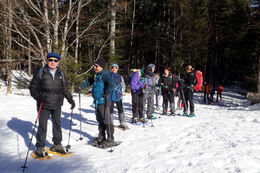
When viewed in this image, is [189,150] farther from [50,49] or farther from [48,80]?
[50,49]

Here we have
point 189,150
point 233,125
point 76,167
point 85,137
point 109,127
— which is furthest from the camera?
point 233,125

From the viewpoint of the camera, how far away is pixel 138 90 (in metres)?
7.20

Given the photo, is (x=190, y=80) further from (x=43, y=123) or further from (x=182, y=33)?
(x=182, y=33)

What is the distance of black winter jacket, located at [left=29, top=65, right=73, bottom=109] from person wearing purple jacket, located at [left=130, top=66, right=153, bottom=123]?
10.6 ft

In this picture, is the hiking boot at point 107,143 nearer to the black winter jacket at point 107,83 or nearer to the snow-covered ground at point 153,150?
the snow-covered ground at point 153,150

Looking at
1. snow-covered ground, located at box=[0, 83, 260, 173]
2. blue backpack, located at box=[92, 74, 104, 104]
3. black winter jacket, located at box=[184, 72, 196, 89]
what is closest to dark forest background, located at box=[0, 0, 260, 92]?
black winter jacket, located at box=[184, 72, 196, 89]

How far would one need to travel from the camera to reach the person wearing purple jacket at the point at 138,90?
716 centimetres

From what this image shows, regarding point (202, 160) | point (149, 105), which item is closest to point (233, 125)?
point (149, 105)

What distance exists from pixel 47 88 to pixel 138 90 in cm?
365

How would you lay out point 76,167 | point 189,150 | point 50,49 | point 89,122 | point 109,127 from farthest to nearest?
point 50,49
point 89,122
point 109,127
point 189,150
point 76,167

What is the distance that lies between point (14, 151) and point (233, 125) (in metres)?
6.72

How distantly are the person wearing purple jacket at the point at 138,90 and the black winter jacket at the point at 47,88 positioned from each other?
3229 mm

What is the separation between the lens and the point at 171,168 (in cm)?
362

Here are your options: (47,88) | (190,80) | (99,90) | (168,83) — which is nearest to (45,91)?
(47,88)
